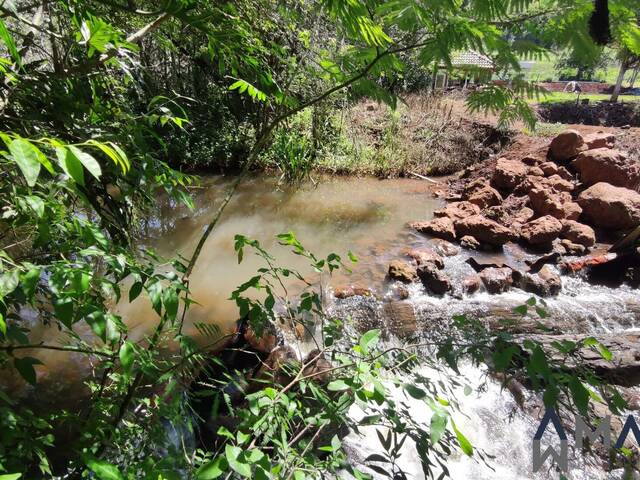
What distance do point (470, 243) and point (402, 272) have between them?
1.71m

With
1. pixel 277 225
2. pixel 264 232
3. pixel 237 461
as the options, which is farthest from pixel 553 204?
pixel 237 461

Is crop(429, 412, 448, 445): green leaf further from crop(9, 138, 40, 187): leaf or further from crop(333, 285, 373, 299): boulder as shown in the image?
crop(333, 285, 373, 299): boulder

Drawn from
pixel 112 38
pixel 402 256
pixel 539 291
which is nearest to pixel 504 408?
pixel 539 291

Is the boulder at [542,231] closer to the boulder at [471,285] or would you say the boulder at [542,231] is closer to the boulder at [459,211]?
the boulder at [459,211]

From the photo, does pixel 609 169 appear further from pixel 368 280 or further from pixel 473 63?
pixel 473 63

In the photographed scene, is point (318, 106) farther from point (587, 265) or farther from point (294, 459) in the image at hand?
point (294, 459)

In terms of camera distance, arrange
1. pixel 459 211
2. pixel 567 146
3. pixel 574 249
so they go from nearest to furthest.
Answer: pixel 574 249
pixel 459 211
pixel 567 146

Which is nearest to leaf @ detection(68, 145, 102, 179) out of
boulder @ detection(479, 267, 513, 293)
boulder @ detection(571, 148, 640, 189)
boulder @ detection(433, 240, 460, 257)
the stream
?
the stream

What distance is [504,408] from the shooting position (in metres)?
3.38

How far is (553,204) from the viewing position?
6.48 metres

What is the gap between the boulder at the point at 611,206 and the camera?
240 inches

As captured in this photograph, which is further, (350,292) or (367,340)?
(350,292)

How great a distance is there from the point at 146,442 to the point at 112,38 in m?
1.46

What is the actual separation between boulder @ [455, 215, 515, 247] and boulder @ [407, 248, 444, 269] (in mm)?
914
